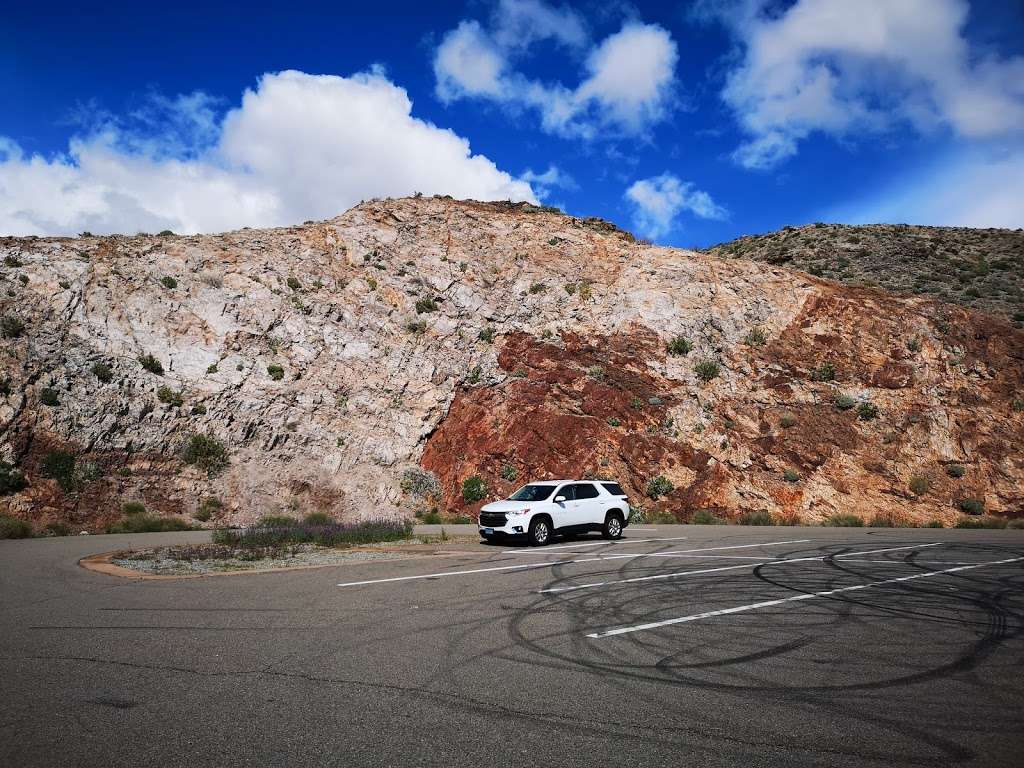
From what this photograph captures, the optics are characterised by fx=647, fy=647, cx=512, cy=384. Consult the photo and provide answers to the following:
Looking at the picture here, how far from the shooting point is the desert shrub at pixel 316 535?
1664cm

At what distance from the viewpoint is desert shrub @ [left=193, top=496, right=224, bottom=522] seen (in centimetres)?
2473

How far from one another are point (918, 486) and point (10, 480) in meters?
35.5

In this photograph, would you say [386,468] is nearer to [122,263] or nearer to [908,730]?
[122,263]

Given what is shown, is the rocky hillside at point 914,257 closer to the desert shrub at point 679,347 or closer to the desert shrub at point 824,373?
the desert shrub at point 824,373

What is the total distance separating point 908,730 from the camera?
452 centimetres

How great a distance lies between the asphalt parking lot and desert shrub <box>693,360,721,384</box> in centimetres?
2303

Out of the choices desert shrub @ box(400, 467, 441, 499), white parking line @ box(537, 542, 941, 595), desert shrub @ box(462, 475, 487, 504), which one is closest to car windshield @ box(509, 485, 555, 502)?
white parking line @ box(537, 542, 941, 595)

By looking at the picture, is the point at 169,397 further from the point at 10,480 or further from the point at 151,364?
the point at 10,480

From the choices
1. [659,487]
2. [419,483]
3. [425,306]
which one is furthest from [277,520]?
[425,306]

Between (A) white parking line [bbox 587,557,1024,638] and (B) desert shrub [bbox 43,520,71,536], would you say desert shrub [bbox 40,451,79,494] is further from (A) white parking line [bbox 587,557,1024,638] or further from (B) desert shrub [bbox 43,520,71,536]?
(A) white parking line [bbox 587,557,1024,638]

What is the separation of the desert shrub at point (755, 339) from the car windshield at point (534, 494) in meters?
22.3

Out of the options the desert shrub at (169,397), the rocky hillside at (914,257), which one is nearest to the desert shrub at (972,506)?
the rocky hillside at (914,257)

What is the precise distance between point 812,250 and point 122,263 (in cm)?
5389

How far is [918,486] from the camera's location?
28125 mm
